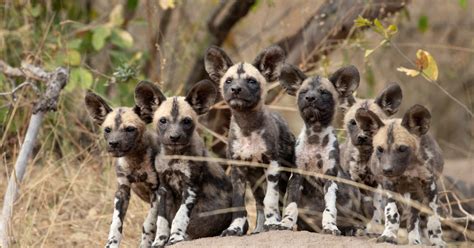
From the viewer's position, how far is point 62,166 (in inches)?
368

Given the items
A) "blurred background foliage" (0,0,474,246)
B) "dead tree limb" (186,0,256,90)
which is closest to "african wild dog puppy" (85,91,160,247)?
"blurred background foliage" (0,0,474,246)

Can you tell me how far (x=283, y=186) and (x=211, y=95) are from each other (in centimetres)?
76

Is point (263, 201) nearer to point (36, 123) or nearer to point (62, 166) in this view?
point (36, 123)

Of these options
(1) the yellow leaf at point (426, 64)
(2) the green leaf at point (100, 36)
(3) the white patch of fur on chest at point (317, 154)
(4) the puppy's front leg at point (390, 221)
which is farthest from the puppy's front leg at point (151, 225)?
(2) the green leaf at point (100, 36)

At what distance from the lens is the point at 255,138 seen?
6.71 metres

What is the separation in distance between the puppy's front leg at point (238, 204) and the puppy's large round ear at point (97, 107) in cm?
96

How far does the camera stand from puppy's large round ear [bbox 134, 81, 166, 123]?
22.6 feet

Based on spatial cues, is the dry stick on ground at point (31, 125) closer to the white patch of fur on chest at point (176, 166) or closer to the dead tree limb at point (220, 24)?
the white patch of fur on chest at point (176, 166)

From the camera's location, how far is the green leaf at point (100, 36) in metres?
9.90

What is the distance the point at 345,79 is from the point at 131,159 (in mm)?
1476

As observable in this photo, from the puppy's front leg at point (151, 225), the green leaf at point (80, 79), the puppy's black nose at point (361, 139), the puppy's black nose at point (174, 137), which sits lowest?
the puppy's front leg at point (151, 225)

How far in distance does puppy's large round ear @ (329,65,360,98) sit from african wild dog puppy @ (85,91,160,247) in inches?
48.2

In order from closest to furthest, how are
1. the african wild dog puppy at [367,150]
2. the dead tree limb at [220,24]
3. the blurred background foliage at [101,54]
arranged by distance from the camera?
the african wild dog puppy at [367,150] → the blurred background foliage at [101,54] → the dead tree limb at [220,24]

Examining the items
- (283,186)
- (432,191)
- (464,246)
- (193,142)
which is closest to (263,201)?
(283,186)
